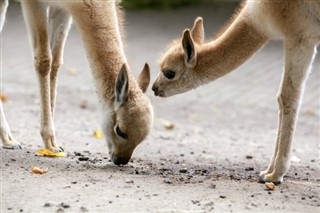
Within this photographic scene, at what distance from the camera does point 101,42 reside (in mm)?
7238

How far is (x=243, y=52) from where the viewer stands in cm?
749

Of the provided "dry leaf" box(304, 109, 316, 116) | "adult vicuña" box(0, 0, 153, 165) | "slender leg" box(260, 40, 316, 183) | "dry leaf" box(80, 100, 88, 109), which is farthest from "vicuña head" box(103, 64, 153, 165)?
"dry leaf" box(304, 109, 316, 116)

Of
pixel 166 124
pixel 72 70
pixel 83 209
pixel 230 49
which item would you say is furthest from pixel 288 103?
pixel 72 70

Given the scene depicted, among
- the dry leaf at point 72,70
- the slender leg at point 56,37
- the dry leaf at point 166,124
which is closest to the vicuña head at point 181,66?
the slender leg at point 56,37

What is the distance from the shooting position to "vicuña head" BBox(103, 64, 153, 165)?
7.01 metres

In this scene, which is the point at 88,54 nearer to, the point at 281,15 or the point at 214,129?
the point at 281,15

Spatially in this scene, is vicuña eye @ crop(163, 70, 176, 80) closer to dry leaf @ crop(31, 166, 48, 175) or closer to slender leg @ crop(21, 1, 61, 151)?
slender leg @ crop(21, 1, 61, 151)

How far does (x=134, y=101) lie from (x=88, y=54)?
0.71 meters

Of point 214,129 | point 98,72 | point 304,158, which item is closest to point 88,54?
point 98,72

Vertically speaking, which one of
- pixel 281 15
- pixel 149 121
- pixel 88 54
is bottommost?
pixel 149 121

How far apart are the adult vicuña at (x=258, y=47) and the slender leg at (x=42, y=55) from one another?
1.18m

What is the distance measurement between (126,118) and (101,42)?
2.62 feet

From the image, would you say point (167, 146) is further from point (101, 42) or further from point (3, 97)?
point (3, 97)

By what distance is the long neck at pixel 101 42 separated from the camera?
7.22m
